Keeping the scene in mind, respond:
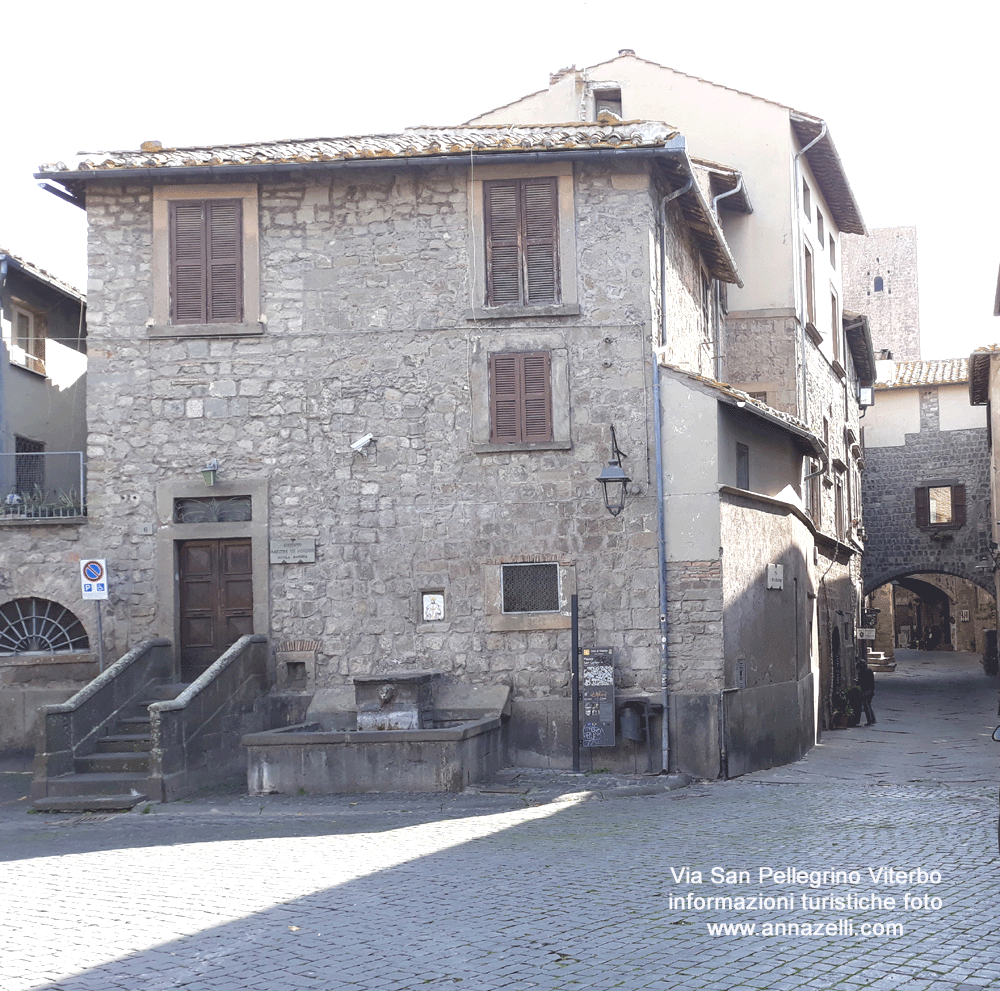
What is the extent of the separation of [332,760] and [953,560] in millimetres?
29576

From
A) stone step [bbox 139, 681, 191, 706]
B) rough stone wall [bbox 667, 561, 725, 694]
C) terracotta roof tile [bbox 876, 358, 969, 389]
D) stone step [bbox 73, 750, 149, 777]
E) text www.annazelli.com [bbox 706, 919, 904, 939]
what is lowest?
text www.annazelli.com [bbox 706, 919, 904, 939]

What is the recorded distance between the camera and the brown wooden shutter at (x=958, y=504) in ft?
124

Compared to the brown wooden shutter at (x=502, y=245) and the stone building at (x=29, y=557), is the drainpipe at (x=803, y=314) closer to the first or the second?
the brown wooden shutter at (x=502, y=245)

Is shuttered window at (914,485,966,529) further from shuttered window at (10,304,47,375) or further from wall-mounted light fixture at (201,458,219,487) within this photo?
wall-mounted light fixture at (201,458,219,487)

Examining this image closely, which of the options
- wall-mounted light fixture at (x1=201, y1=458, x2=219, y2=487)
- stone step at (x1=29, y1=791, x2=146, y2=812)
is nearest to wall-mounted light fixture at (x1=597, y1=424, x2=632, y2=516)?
wall-mounted light fixture at (x1=201, y1=458, x2=219, y2=487)

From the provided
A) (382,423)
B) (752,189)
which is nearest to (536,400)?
(382,423)

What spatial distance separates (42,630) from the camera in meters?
15.5

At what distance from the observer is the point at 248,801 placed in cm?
1284

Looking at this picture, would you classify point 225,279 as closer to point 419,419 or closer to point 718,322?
point 419,419

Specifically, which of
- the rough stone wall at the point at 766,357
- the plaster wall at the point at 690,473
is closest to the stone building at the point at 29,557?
the plaster wall at the point at 690,473

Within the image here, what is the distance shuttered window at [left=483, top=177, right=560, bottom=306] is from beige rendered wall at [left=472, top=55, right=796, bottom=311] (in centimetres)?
800

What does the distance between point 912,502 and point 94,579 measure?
98.1 ft

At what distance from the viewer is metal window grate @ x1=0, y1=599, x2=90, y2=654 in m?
15.5

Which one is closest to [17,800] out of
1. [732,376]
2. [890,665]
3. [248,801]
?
[248,801]
